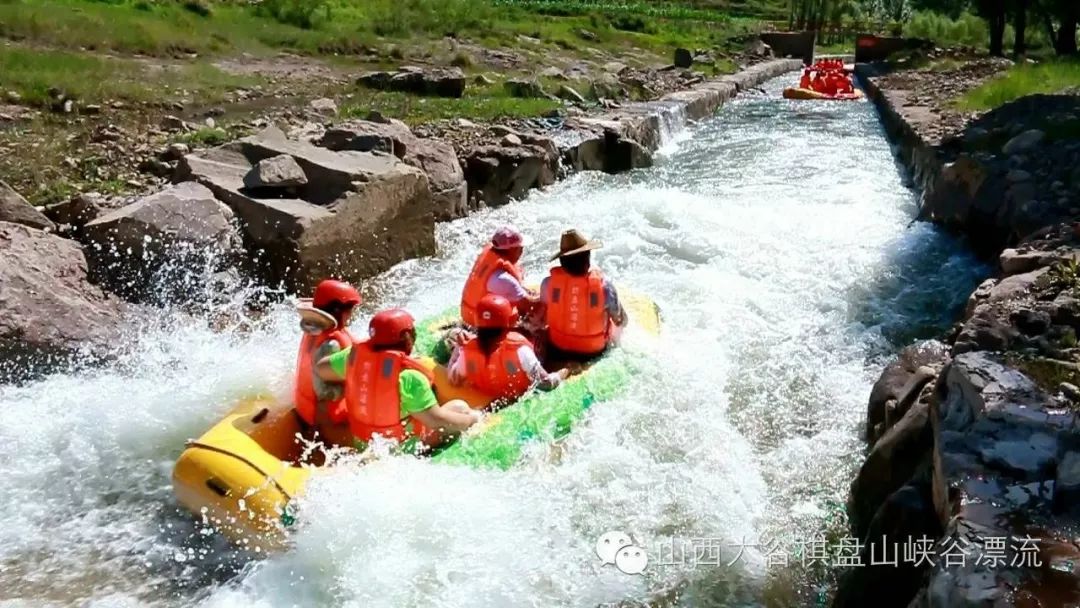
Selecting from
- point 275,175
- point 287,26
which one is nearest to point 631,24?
point 287,26

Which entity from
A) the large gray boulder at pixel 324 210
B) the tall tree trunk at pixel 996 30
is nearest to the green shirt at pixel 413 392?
the large gray boulder at pixel 324 210

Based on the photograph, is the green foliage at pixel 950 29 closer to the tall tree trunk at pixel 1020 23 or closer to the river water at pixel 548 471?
the tall tree trunk at pixel 1020 23

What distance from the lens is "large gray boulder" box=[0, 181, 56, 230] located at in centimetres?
762

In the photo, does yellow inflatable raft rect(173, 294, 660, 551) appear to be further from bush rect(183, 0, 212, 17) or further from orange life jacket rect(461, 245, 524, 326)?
bush rect(183, 0, 212, 17)

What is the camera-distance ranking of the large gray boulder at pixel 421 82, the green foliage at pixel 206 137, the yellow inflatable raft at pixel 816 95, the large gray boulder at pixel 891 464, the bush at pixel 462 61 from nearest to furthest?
the large gray boulder at pixel 891 464 → the green foliage at pixel 206 137 → the large gray boulder at pixel 421 82 → the bush at pixel 462 61 → the yellow inflatable raft at pixel 816 95

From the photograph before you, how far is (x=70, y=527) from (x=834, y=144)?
16.3 meters

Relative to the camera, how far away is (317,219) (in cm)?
852

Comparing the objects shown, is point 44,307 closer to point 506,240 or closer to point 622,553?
point 506,240

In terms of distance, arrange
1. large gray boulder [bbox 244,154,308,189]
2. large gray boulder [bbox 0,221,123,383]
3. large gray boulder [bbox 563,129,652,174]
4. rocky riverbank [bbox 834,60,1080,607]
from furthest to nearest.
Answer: large gray boulder [bbox 563,129,652,174] → large gray boulder [bbox 244,154,308,189] → large gray boulder [bbox 0,221,123,383] → rocky riverbank [bbox 834,60,1080,607]

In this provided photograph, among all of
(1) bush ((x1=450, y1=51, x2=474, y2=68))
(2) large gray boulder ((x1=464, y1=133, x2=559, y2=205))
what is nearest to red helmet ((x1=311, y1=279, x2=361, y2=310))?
(2) large gray boulder ((x1=464, y1=133, x2=559, y2=205))

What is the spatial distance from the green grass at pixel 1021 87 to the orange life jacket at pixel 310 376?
12745mm

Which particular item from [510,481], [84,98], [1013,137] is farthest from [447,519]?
[84,98]

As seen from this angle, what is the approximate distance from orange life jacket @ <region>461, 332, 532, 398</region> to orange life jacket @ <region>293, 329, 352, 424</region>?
2.97 feet

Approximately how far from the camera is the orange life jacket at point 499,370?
19.5 feet
